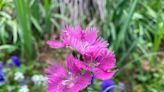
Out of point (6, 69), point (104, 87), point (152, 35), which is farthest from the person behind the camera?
point (152, 35)

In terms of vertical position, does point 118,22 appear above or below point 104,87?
above

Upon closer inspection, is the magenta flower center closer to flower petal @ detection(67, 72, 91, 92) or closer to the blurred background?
flower petal @ detection(67, 72, 91, 92)

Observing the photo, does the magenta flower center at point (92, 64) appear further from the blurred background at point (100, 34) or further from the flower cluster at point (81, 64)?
the blurred background at point (100, 34)

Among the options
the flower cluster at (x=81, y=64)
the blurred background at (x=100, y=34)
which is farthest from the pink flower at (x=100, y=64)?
the blurred background at (x=100, y=34)

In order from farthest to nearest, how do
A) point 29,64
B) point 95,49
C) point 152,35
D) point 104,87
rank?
point 152,35
point 29,64
point 104,87
point 95,49

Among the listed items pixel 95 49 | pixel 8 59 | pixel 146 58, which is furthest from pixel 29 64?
pixel 95 49

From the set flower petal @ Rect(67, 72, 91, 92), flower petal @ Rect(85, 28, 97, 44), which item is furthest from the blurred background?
flower petal @ Rect(67, 72, 91, 92)

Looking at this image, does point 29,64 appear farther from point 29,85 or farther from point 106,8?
point 106,8
